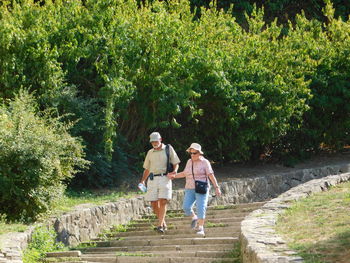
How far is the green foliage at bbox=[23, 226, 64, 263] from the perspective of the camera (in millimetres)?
12979

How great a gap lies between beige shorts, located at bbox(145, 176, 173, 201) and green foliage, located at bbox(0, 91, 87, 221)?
1851 millimetres

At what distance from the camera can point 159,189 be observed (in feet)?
47.1

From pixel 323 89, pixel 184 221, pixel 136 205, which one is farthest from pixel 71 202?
pixel 323 89

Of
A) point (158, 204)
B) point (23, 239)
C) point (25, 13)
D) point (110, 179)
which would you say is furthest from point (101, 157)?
point (23, 239)

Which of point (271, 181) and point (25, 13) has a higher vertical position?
point (25, 13)

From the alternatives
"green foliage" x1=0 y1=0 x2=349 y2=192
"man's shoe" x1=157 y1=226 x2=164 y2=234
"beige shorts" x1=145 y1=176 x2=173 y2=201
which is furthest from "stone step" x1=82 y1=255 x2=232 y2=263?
"green foliage" x1=0 y1=0 x2=349 y2=192

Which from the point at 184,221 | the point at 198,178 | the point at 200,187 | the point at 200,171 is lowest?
the point at 184,221

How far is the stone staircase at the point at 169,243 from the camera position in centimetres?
1234

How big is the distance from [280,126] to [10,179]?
10.1 meters

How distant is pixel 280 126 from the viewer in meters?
22.6

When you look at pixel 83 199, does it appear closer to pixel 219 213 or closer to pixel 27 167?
pixel 27 167

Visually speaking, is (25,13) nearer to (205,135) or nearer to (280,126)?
(205,135)

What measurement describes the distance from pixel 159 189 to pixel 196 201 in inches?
35.3

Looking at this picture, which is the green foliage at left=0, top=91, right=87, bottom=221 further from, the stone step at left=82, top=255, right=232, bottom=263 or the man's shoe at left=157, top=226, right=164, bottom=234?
the stone step at left=82, top=255, right=232, bottom=263
